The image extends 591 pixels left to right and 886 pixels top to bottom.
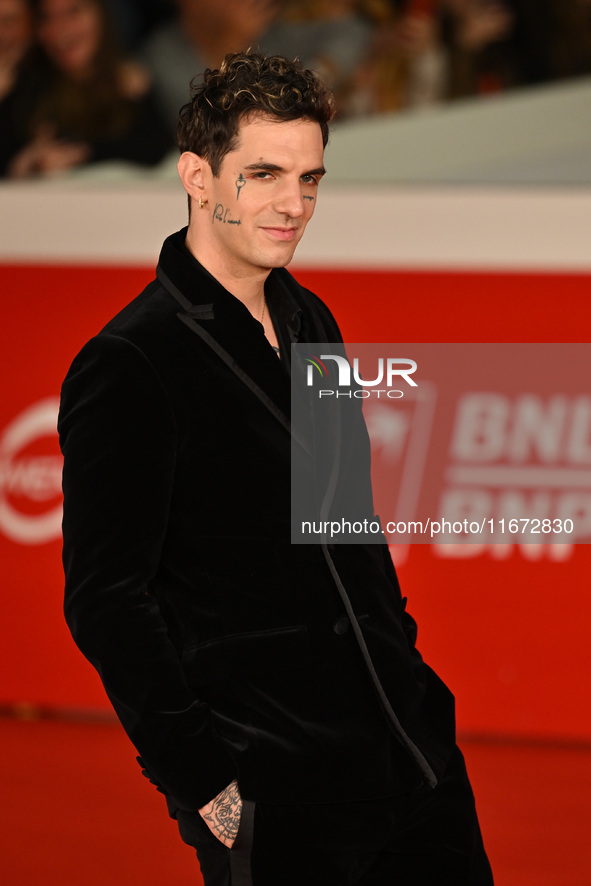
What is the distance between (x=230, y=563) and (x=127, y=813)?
164 cm

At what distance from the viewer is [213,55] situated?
4.10 metres

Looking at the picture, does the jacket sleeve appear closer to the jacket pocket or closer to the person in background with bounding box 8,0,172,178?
the jacket pocket

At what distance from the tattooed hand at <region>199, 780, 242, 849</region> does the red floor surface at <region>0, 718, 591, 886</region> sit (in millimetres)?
1206

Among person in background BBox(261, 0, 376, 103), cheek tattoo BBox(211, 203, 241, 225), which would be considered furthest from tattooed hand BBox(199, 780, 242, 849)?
person in background BBox(261, 0, 376, 103)

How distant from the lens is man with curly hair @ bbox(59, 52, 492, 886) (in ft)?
4.38

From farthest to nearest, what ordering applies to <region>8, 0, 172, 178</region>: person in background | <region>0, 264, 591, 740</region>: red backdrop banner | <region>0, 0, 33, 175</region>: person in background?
<region>0, 0, 33, 175</region>: person in background
<region>8, 0, 172, 178</region>: person in background
<region>0, 264, 591, 740</region>: red backdrop banner

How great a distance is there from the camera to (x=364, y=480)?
1.62 metres

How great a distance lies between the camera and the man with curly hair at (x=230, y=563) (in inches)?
52.5

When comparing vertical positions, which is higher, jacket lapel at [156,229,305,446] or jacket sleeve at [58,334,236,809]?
jacket lapel at [156,229,305,446]

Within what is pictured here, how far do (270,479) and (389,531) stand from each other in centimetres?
171

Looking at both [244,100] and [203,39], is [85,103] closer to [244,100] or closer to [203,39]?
[203,39]

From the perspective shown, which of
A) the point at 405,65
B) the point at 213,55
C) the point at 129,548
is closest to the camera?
the point at 129,548

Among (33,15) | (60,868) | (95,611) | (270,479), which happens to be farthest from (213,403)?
(33,15)

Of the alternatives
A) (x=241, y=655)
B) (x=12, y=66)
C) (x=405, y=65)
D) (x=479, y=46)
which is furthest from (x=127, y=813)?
(x=479, y=46)
